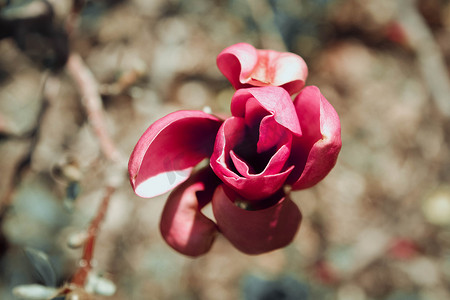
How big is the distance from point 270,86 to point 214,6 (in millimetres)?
1367

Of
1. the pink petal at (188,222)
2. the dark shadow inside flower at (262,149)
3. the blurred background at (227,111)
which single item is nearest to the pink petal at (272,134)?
the dark shadow inside flower at (262,149)

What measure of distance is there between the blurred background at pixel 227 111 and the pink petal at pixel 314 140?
79cm

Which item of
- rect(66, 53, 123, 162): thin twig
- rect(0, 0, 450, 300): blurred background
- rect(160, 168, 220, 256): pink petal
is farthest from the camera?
rect(0, 0, 450, 300): blurred background

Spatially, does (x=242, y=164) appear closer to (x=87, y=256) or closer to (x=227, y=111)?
(x=87, y=256)

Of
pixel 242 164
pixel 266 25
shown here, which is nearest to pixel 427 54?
pixel 266 25

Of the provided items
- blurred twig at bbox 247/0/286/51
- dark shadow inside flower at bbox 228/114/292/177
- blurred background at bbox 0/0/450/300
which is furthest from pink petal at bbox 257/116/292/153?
blurred twig at bbox 247/0/286/51

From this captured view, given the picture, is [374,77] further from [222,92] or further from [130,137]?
[130,137]

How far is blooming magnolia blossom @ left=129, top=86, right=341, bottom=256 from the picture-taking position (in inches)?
18.8

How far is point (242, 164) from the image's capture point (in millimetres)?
485

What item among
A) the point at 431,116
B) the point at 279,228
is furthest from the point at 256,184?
the point at 431,116

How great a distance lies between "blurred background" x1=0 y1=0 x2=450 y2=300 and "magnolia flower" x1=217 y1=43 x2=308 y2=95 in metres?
0.81

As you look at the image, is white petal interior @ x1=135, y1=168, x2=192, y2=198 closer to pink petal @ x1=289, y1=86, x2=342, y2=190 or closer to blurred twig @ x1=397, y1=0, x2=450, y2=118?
pink petal @ x1=289, y1=86, x2=342, y2=190

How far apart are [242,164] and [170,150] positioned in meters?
0.14

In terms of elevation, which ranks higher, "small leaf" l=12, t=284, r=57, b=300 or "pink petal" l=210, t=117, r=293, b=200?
"pink petal" l=210, t=117, r=293, b=200
